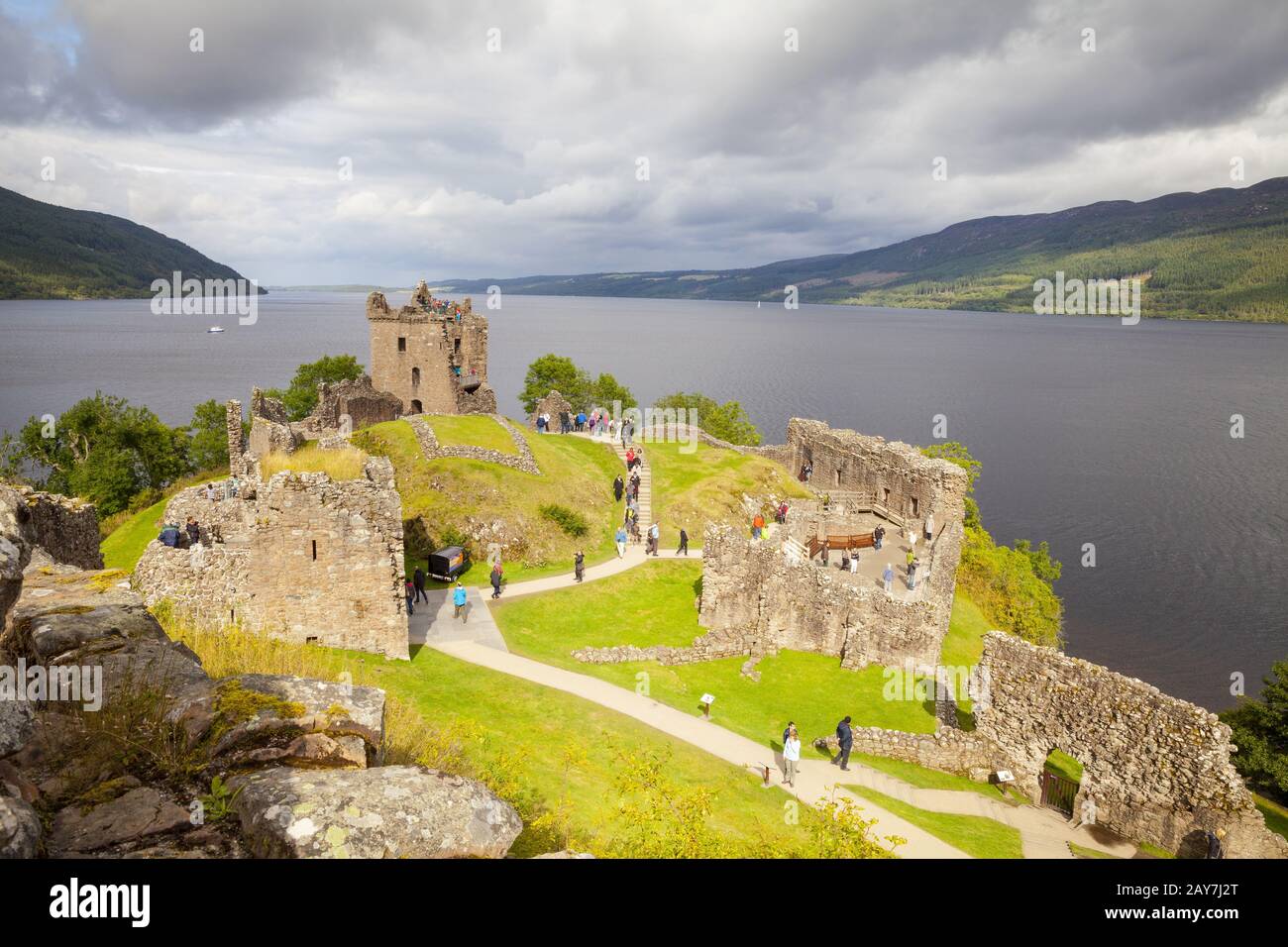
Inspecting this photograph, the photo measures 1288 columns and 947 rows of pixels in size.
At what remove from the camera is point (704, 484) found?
149 feet

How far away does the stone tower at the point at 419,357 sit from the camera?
5622 centimetres

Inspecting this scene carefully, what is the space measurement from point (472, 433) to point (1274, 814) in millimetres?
43179

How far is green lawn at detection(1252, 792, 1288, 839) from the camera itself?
28506mm

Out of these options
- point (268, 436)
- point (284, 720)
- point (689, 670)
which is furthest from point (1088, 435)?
point (284, 720)

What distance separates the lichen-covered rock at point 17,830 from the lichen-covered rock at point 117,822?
2.73 feet

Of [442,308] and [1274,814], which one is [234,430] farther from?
[1274,814]

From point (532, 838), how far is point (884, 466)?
39261 mm

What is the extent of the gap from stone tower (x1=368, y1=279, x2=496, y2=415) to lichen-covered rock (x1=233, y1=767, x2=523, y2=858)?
171 ft

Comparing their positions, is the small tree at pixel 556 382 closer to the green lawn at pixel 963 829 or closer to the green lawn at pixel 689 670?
the green lawn at pixel 689 670

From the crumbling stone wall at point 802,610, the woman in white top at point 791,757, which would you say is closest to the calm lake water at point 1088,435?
the crumbling stone wall at point 802,610

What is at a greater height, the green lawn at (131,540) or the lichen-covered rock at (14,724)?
the lichen-covered rock at (14,724)
